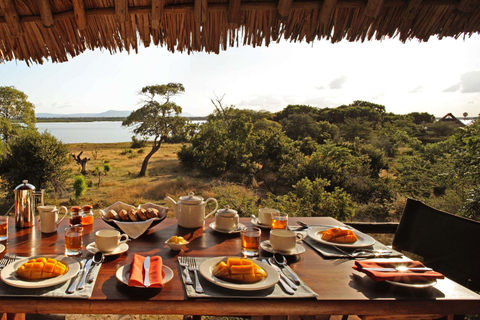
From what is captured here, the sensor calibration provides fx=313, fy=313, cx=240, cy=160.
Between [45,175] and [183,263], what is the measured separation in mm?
8606

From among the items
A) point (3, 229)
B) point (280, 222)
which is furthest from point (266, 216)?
point (3, 229)

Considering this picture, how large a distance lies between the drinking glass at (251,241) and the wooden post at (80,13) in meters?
1.18

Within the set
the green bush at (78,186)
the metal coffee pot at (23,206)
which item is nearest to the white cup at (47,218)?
the metal coffee pot at (23,206)

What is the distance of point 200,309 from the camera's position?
83 centimetres

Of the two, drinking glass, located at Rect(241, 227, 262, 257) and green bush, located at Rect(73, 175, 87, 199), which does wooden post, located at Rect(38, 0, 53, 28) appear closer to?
drinking glass, located at Rect(241, 227, 262, 257)

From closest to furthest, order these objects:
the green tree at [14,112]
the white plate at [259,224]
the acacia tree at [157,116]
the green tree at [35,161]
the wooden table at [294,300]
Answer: the wooden table at [294,300] → the white plate at [259,224] → the green tree at [35,161] → the green tree at [14,112] → the acacia tree at [157,116]

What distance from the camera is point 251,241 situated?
3.93 feet

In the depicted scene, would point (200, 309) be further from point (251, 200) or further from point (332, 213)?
point (251, 200)

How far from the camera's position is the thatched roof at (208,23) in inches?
54.2

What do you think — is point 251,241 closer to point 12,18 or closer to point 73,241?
point 73,241

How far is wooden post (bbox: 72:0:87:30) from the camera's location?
53.9 inches

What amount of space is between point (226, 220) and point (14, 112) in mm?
11188

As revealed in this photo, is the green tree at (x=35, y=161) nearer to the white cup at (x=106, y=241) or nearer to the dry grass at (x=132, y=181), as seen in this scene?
the dry grass at (x=132, y=181)

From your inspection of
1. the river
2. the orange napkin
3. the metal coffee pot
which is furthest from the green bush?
the orange napkin
